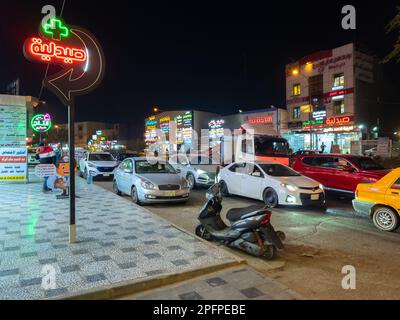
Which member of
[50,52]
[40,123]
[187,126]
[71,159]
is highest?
[187,126]

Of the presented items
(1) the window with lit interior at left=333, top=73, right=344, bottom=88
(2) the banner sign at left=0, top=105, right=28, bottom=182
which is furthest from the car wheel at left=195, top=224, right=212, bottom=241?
(1) the window with lit interior at left=333, top=73, right=344, bottom=88

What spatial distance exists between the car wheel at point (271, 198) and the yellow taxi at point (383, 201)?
97.8 inches

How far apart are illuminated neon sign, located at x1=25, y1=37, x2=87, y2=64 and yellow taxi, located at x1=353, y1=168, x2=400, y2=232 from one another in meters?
6.77

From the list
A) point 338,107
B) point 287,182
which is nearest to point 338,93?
point 338,107

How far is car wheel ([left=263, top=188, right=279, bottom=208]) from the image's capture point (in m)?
9.48

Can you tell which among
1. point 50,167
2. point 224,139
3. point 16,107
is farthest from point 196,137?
point 50,167

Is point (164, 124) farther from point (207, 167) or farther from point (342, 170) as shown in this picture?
point (342, 170)

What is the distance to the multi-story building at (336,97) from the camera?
105 ft

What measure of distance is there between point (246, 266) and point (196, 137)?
154ft

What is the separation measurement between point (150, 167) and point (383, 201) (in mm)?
7084

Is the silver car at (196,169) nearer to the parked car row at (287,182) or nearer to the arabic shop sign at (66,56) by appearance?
the parked car row at (287,182)

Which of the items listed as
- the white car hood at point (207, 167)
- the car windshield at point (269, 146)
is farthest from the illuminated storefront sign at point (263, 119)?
the white car hood at point (207, 167)

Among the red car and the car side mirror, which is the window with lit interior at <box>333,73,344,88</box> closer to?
the red car

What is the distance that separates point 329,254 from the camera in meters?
5.53
